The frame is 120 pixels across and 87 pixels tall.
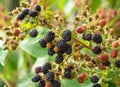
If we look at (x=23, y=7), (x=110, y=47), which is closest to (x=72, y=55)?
(x=110, y=47)

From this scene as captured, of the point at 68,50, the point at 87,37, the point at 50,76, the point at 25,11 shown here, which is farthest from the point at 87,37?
the point at 25,11

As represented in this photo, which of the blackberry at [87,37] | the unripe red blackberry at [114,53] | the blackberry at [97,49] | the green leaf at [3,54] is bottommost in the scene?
the unripe red blackberry at [114,53]

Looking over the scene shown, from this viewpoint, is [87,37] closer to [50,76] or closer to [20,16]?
[50,76]

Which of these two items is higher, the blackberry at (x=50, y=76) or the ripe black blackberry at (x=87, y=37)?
the ripe black blackberry at (x=87, y=37)

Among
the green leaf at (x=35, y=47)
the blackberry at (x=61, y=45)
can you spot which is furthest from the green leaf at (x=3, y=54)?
the blackberry at (x=61, y=45)

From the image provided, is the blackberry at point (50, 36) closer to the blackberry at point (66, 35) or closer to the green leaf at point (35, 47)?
the blackberry at point (66, 35)

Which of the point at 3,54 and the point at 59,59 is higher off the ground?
the point at 3,54

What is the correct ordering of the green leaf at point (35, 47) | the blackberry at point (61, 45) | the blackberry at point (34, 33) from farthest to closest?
the green leaf at point (35, 47) < the blackberry at point (34, 33) < the blackberry at point (61, 45)

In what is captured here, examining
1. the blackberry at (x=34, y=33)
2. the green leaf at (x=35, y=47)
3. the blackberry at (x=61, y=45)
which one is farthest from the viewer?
the green leaf at (x=35, y=47)

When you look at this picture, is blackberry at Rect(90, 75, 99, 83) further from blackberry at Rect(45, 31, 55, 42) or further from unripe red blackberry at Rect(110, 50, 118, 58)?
blackberry at Rect(45, 31, 55, 42)

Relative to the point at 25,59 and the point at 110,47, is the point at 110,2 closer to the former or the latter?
the point at 25,59

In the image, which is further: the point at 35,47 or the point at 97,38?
the point at 35,47
